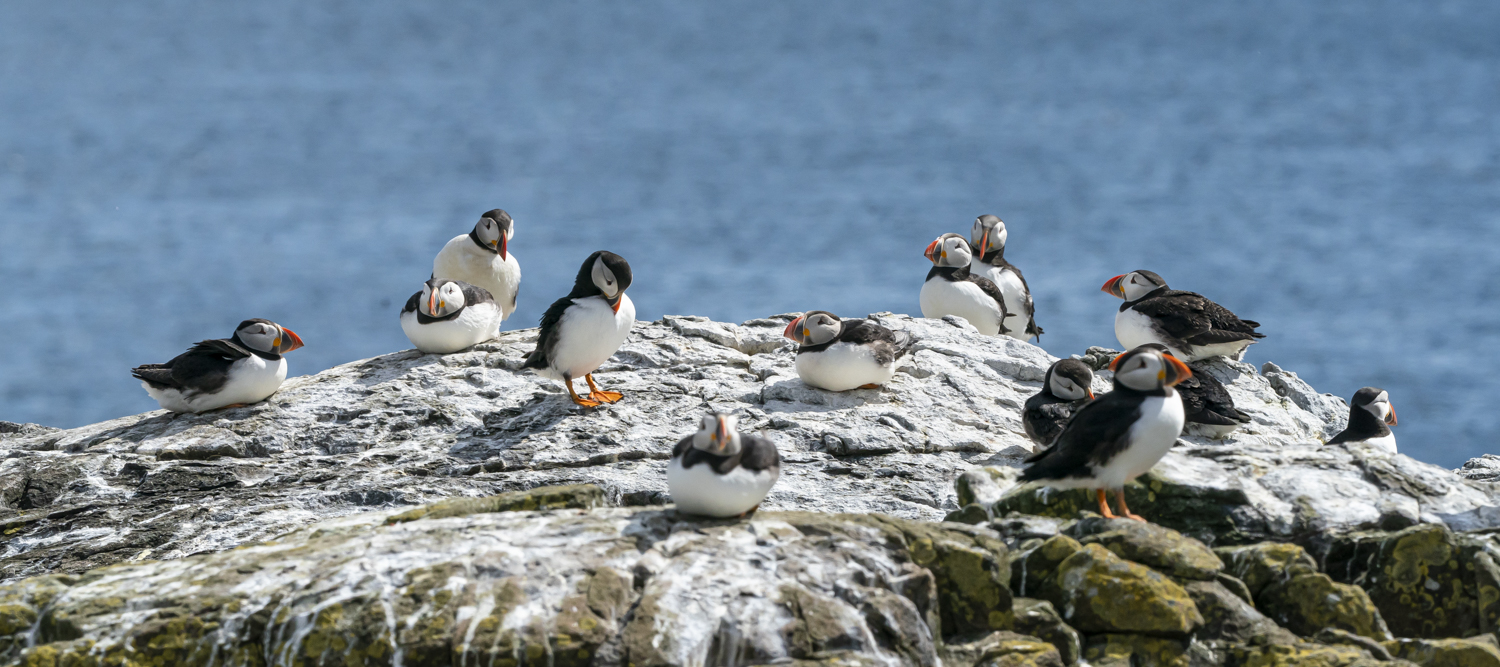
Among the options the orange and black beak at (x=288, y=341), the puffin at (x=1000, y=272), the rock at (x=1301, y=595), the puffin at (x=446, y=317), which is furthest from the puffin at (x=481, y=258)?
the rock at (x=1301, y=595)

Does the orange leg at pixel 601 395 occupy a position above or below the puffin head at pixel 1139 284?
below

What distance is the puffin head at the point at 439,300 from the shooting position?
12023 millimetres

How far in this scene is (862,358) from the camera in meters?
10.9

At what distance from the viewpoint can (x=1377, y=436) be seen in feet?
34.9

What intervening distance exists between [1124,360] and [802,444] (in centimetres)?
318

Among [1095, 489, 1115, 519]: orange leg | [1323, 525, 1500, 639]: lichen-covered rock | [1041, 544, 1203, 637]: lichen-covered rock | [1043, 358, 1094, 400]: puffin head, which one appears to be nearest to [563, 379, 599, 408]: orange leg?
[1043, 358, 1094, 400]: puffin head

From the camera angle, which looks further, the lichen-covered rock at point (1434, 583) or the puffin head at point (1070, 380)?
the puffin head at point (1070, 380)

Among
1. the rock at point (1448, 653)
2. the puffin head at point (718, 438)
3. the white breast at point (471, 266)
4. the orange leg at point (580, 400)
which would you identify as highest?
the white breast at point (471, 266)

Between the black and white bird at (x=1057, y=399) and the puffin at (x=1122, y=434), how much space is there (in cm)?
215

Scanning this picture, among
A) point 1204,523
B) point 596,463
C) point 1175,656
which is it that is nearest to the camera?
point 1175,656

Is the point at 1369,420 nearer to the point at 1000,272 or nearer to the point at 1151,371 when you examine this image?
the point at 1151,371

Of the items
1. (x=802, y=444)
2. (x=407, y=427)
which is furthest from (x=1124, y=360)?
(x=407, y=427)

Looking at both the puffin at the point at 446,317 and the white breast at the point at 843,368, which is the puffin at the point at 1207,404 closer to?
the white breast at the point at 843,368

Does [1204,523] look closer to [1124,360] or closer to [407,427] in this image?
[1124,360]
